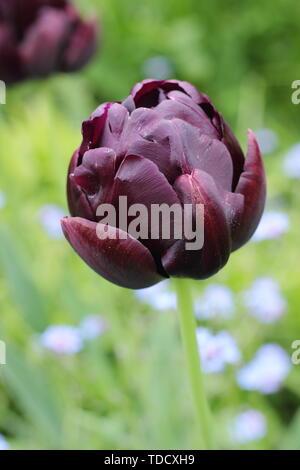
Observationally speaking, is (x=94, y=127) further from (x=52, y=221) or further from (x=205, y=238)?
(x=52, y=221)

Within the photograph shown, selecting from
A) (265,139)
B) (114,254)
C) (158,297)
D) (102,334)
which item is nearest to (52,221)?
(102,334)

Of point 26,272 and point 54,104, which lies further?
point 54,104

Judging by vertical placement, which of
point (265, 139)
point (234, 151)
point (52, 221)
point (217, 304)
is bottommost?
point (234, 151)

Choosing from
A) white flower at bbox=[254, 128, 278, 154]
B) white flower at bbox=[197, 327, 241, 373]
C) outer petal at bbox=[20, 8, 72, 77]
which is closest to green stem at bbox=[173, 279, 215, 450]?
white flower at bbox=[197, 327, 241, 373]

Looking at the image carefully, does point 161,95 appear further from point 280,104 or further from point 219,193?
point 280,104

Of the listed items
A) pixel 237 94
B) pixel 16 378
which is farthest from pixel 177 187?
pixel 237 94

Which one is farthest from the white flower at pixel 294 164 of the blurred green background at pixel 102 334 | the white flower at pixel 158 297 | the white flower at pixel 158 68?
the white flower at pixel 158 68
